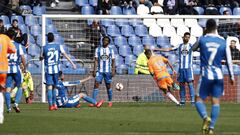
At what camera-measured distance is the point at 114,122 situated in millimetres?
19594

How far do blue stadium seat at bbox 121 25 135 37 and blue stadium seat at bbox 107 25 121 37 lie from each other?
0.20m

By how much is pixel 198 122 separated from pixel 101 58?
28.7 ft

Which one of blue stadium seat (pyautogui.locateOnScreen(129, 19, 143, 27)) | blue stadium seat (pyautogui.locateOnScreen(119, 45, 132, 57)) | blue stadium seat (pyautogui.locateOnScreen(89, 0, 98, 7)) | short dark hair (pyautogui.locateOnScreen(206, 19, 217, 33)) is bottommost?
blue stadium seat (pyautogui.locateOnScreen(119, 45, 132, 57))

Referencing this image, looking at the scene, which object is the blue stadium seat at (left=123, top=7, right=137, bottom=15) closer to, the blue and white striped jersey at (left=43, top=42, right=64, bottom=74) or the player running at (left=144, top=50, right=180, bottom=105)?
the player running at (left=144, top=50, right=180, bottom=105)

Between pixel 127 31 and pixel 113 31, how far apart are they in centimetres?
55

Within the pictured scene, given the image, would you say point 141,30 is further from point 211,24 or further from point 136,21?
point 211,24

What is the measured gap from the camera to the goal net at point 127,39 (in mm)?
31578

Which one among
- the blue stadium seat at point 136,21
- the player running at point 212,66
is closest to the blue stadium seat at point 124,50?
the blue stadium seat at point 136,21

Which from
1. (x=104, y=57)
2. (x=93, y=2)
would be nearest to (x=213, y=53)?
(x=104, y=57)

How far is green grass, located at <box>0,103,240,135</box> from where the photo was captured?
17.0 m

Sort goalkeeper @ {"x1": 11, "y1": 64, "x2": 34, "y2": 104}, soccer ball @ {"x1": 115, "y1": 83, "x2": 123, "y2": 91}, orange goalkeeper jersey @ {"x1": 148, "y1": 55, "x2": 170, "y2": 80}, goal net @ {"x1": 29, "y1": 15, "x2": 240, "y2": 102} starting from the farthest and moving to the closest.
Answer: goal net @ {"x1": 29, "y1": 15, "x2": 240, "y2": 102}, soccer ball @ {"x1": 115, "y1": 83, "x2": 123, "y2": 91}, goalkeeper @ {"x1": 11, "y1": 64, "x2": 34, "y2": 104}, orange goalkeeper jersey @ {"x1": 148, "y1": 55, "x2": 170, "y2": 80}

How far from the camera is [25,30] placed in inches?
1309

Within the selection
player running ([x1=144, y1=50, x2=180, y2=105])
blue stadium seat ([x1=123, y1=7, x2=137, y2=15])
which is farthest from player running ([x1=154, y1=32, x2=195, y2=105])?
blue stadium seat ([x1=123, y1=7, x2=137, y2=15])

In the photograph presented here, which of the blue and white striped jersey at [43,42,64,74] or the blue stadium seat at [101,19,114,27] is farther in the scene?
the blue stadium seat at [101,19,114,27]
